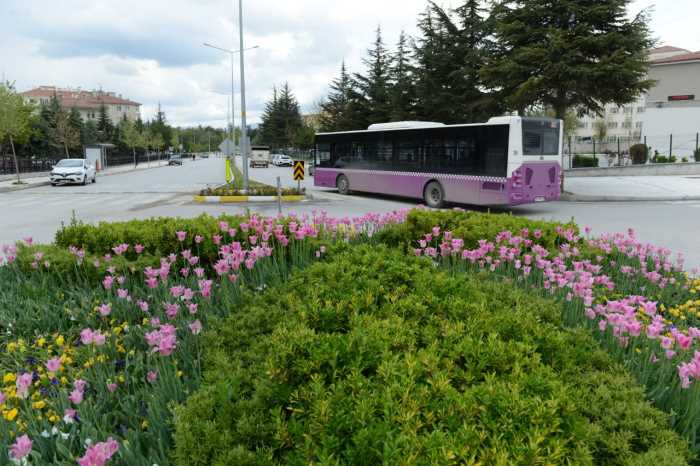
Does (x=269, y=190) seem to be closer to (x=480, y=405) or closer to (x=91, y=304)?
(x=91, y=304)

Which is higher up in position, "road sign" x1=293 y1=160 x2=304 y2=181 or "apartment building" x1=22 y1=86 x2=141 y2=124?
"apartment building" x1=22 y1=86 x2=141 y2=124

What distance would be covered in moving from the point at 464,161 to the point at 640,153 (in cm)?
2819

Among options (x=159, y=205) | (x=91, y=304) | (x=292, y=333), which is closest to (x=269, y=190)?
(x=159, y=205)

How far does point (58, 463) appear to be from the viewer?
2.33m

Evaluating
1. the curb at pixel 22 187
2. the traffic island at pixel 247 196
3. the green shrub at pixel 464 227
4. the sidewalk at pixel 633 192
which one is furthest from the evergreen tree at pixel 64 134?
the green shrub at pixel 464 227

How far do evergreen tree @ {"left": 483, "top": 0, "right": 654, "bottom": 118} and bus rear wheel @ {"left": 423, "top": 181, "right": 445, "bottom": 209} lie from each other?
20.1ft

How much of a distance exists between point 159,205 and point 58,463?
17159mm

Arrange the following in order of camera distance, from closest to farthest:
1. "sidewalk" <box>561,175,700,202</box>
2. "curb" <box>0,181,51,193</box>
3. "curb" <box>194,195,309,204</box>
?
"curb" <box>194,195,309,204</box> → "sidewalk" <box>561,175,700,202</box> → "curb" <box>0,181,51,193</box>

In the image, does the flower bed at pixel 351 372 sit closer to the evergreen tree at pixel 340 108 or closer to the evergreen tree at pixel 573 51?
the evergreen tree at pixel 573 51

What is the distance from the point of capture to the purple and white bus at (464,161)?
15422 millimetres

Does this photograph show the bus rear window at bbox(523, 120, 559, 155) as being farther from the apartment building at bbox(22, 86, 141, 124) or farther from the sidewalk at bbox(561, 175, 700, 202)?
the apartment building at bbox(22, 86, 141, 124)

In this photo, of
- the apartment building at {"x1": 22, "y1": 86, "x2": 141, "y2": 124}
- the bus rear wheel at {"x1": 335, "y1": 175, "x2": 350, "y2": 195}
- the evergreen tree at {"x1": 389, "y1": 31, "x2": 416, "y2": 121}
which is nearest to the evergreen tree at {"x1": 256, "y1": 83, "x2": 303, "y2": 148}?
the apartment building at {"x1": 22, "y1": 86, "x2": 141, "y2": 124}

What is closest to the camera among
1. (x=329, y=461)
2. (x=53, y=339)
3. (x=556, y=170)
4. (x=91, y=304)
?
(x=329, y=461)

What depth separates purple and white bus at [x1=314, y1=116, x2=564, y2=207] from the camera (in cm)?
1542
